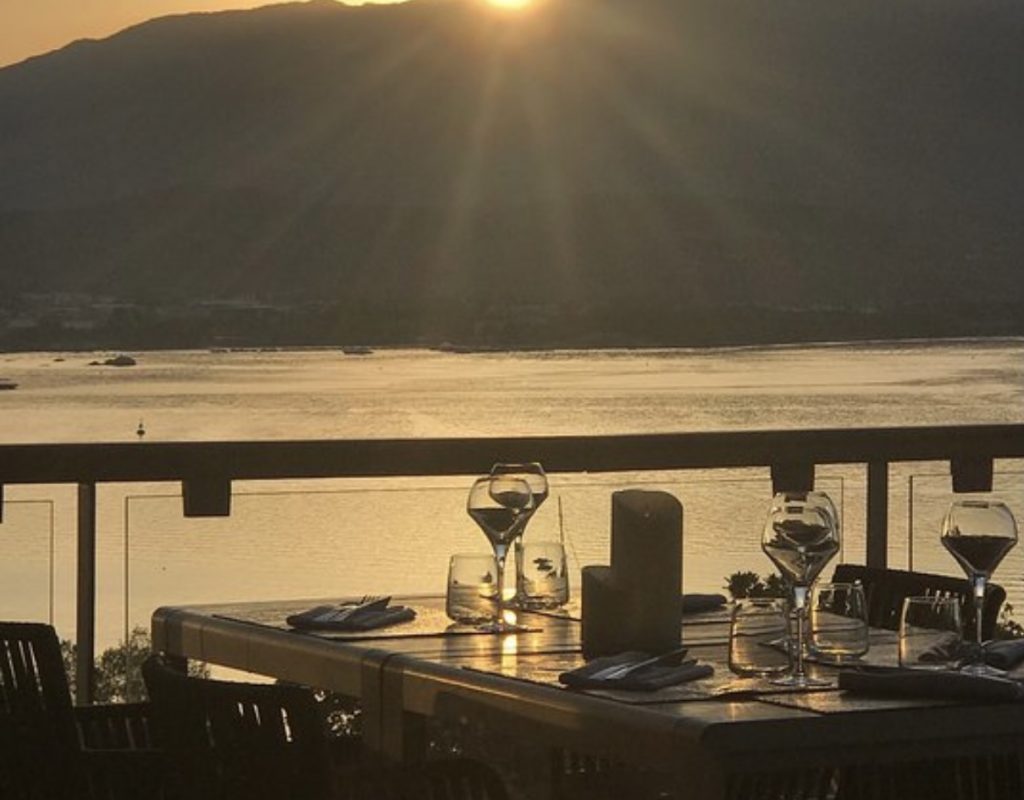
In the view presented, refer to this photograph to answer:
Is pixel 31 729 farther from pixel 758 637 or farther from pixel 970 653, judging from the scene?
pixel 970 653

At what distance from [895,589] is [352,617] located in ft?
2.98

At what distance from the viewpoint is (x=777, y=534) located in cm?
253

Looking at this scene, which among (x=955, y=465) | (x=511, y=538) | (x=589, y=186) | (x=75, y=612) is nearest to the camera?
(x=511, y=538)

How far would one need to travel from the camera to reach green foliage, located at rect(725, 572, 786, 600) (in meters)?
4.30

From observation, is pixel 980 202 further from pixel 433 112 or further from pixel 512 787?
pixel 512 787

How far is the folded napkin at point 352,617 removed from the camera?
299cm

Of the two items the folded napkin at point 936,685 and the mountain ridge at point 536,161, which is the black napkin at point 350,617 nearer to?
the folded napkin at point 936,685

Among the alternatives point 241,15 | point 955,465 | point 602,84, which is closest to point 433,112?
point 602,84

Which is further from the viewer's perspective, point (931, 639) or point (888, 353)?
point (888, 353)

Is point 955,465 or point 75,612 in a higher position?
point 955,465

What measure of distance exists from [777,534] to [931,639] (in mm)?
236

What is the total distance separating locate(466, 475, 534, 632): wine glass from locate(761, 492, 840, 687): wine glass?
593mm

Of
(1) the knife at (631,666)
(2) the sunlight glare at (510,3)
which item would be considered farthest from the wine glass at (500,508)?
(2) the sunlight glare at (510,3)

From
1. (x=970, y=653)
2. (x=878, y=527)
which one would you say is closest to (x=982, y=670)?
(x=970, y=653)
